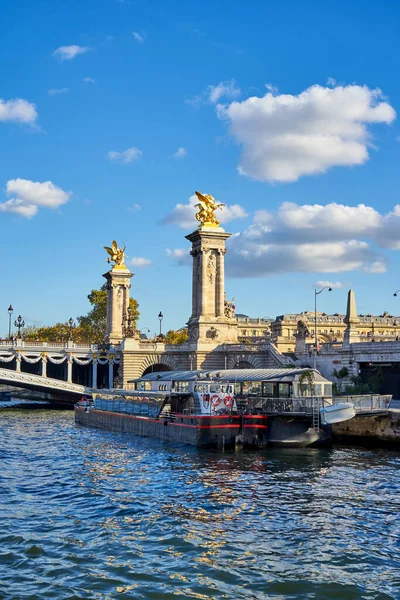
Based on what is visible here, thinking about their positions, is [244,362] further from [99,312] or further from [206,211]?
[99,312]

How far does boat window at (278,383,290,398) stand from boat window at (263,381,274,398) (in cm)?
65

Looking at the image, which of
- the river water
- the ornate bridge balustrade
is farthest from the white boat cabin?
the ornate bridge balustrade

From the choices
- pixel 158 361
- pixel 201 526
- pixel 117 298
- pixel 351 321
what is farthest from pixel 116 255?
pixel 201 526

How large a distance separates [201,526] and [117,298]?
8978 centimetres

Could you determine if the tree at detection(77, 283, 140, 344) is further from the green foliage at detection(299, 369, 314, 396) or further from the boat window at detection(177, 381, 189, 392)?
the green foliage at detection(299, 369, 314, 396)

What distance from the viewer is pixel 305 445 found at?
45.8 meters

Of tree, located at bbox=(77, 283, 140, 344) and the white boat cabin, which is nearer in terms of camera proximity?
the white boat cabin

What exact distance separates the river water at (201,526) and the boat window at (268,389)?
6.60m

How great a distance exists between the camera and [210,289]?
8919cm

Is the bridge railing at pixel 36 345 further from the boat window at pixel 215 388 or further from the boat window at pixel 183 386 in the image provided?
the boat window at pixel 215 388

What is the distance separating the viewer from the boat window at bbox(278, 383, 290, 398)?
161ft

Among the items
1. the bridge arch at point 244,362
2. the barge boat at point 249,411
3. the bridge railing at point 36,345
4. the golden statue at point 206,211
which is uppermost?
the golden statue at point 206,211

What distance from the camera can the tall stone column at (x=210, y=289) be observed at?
290 feet

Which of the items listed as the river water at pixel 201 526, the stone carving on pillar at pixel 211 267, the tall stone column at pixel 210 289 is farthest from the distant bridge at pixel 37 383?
the river water at pixel 201 526
